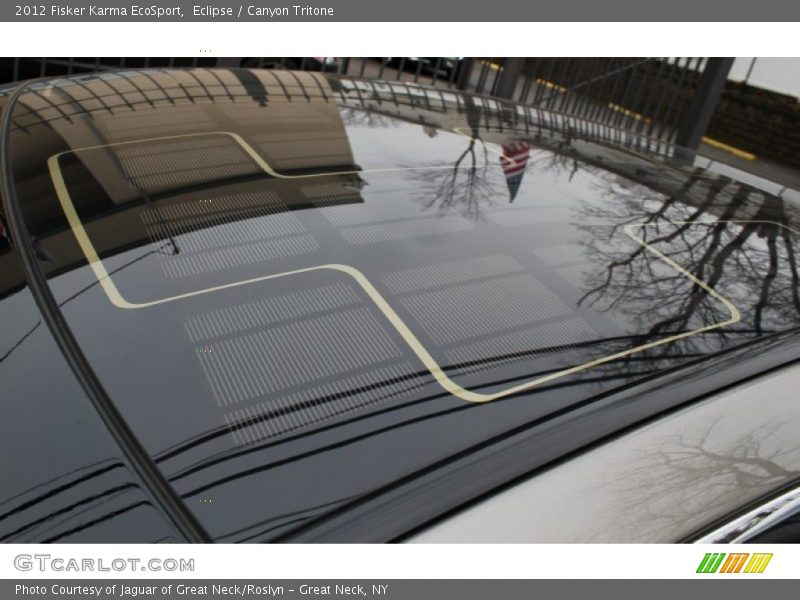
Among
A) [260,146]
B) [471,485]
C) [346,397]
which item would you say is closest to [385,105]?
[260,146]

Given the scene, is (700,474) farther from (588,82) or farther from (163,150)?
(588,82)

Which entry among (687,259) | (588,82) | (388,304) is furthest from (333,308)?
(588,82)

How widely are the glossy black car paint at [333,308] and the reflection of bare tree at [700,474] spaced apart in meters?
0.08

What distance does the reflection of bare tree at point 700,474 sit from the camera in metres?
1.17

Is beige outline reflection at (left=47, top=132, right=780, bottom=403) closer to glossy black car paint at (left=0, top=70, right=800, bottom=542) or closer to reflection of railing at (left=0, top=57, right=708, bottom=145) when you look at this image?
glossy black car paint at (left=0, top=70, right=800, bottom=542)

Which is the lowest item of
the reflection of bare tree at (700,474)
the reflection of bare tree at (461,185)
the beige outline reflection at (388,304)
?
the reflection of bare tree at (700,474)

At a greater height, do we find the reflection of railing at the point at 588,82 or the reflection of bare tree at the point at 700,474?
the reflection of railing at the point at 588,82

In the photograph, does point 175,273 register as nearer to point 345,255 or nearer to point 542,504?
point 345,255

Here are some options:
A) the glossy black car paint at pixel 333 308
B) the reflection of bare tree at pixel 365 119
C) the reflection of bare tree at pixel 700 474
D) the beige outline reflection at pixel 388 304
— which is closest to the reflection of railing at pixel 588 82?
the reflection of bare tree at pixel 365 119

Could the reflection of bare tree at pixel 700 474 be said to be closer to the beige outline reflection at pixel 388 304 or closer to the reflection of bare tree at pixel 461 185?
the beige outline reflection at pixel 388 304

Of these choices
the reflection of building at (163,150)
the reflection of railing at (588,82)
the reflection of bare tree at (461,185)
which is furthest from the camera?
the reflection of railing at (588,82)

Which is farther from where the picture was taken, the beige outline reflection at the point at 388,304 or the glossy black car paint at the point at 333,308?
the beige outline reflection at the point at 388,304

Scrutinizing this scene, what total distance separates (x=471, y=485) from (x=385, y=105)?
61.8 inches

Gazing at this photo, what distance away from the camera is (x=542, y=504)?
110 cm
